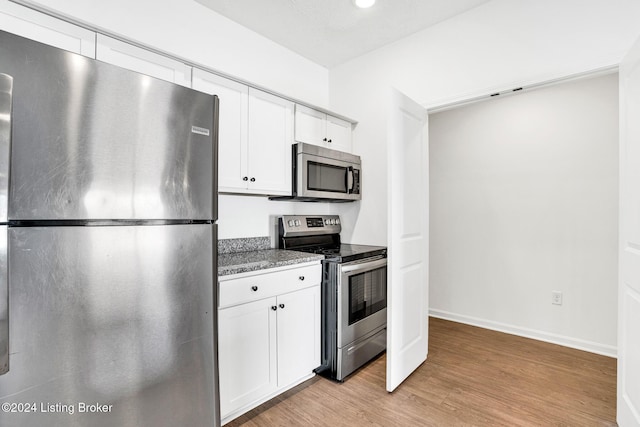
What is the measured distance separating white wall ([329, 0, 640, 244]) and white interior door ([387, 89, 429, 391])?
1.34 ft

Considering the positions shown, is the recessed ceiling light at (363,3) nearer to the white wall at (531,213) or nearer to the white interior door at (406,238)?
the white interior door at (406,238)

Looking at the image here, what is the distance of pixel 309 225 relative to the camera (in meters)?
2.87

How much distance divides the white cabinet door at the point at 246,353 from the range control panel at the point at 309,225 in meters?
0.83

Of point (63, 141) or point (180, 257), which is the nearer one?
point (63, 141)

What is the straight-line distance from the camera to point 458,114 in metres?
3.63

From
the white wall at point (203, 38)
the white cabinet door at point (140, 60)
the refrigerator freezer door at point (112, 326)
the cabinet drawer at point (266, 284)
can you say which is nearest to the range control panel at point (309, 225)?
the cabinet drawer at point (266, 284)

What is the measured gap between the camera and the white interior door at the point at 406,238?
212cm

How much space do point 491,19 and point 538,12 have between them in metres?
0.29

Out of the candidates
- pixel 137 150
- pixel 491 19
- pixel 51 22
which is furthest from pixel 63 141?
pixel 491 19

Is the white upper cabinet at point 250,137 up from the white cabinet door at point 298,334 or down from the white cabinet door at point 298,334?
up

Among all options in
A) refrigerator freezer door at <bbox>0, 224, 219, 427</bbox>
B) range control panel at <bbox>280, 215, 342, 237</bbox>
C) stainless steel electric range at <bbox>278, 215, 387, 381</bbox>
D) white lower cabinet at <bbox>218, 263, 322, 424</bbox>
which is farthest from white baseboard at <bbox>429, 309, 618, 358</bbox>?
refrigerator freezer door at <bbox>0, 224, 219, 427</bbox>

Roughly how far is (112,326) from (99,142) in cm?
58

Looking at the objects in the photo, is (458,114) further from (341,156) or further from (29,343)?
(29,343)

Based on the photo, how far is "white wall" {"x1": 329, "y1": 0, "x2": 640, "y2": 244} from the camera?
1.88m
